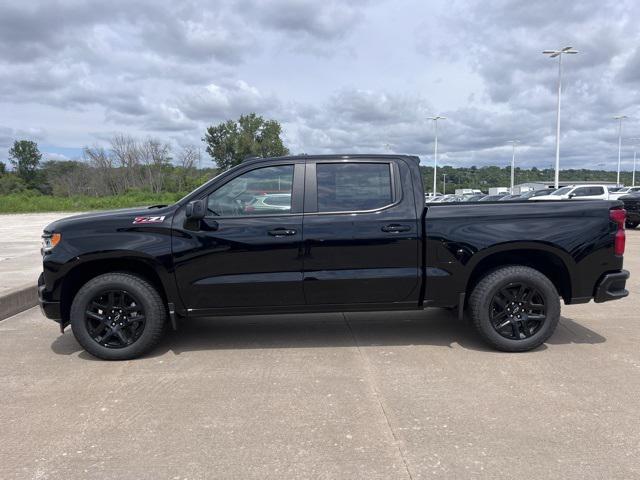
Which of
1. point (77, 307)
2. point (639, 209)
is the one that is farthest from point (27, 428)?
point (639, 209)

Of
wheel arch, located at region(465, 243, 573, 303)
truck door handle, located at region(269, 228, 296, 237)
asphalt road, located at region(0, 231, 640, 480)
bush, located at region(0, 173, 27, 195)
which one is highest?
bush, located at region(0, 173, 27, 195)

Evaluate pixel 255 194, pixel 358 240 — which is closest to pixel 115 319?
pixel 255 194

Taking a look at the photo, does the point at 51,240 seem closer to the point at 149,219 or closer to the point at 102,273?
the point at 102,273

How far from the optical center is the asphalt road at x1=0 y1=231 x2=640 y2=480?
2.93 meters

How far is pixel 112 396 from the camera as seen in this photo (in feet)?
12.8

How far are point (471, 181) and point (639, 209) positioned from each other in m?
93.4

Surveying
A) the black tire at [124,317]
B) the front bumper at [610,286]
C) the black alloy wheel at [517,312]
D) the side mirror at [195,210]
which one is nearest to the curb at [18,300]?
the black tire at [124,317]

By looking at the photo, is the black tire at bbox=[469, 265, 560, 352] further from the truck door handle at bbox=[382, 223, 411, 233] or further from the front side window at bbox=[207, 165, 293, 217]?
the front side window at bbox=[207, 165, 293, 217]

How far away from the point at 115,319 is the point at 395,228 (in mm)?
2682

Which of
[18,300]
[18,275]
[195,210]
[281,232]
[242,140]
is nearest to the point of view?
[195,210]

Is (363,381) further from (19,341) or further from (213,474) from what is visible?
(19,341)

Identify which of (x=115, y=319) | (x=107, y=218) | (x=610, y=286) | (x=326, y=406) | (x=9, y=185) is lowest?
(x=326, y=406)

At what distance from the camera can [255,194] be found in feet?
15.4

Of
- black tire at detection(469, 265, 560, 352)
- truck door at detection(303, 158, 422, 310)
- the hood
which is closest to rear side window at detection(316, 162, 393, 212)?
truck door at detection(303, 158, 422, 310)
